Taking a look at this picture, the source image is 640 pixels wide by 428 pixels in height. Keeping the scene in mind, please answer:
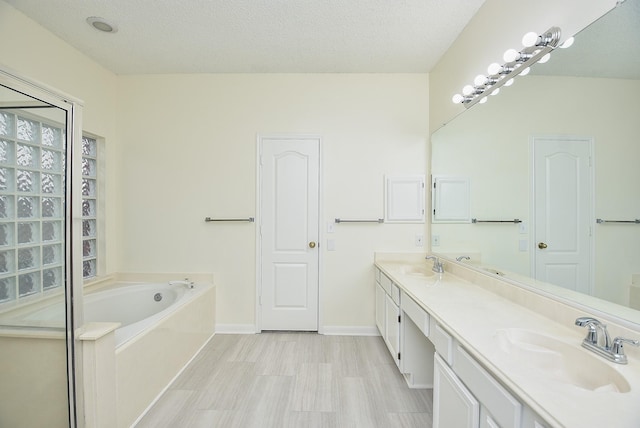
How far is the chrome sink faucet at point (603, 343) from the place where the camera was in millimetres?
941

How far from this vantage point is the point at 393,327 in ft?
7.23

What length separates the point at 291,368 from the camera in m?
2.28

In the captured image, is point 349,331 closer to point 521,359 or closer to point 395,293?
point 395,293

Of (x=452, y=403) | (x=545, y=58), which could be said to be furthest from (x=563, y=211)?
(x=452, y=403)

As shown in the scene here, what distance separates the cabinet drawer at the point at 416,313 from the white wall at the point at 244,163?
38.6 inches

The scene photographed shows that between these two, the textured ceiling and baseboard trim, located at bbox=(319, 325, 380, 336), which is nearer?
the textured ceiling

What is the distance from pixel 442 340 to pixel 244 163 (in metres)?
2.37

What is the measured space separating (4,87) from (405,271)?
110 inches

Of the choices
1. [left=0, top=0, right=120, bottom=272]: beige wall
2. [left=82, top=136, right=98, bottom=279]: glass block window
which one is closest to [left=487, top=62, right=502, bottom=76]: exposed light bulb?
[left=0, top=0, right=120, bottom=272]: beige wall

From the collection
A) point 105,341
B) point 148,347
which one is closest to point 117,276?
point 148,347

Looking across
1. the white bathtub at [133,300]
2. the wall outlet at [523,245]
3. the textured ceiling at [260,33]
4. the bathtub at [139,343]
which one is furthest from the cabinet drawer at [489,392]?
the textured ceiling at [260,33]

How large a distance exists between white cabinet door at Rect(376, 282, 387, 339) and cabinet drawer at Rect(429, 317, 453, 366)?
3.25ft

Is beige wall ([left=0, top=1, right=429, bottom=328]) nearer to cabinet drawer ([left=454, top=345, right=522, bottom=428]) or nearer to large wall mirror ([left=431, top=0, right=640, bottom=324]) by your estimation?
large wall mirror ([left=431, top=0, right=640, bottom=324])

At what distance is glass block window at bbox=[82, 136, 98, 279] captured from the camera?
280cm
